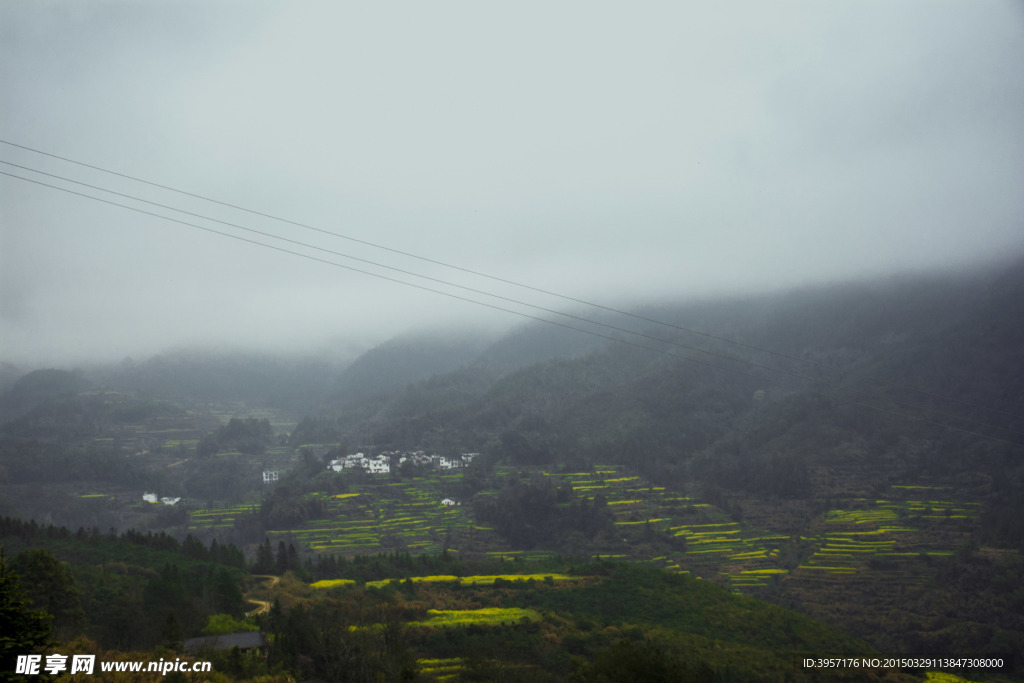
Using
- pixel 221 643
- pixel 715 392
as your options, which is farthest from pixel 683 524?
pixel 221 643

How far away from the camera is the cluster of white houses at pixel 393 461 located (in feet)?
472

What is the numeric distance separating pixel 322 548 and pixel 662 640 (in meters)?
68.8

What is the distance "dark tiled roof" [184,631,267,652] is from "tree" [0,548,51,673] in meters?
18.3

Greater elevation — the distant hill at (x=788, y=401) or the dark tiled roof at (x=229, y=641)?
the distant hill at (x=788, y=401)

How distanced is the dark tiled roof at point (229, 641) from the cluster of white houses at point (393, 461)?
9959cm

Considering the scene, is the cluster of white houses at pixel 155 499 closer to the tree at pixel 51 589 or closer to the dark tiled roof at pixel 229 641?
the tree at pixel 51 589

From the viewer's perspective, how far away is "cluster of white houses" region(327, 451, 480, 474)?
14400 centimetres

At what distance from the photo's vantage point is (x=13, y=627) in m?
20.6

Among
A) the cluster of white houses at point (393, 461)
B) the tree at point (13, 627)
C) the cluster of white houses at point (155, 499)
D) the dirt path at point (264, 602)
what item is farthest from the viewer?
the cluster of white houses at point (155, 499)

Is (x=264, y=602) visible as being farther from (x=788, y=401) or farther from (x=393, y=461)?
(x=788, y=401)

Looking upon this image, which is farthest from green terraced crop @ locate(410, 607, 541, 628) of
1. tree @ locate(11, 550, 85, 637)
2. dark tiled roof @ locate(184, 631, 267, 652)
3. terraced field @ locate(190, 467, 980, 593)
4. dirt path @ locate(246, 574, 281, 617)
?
terraced field @ locate(190, 467, 980, 593)

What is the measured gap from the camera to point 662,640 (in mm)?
54312

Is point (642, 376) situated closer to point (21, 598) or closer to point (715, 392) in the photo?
point (715, 392)

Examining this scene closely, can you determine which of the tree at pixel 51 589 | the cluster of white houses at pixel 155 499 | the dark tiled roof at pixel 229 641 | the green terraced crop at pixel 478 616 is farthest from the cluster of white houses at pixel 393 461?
the dark tiled roof at pixel 229 641
